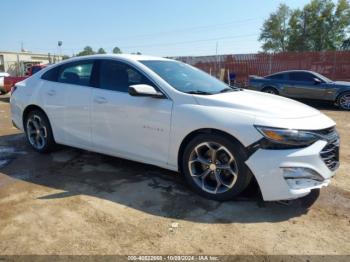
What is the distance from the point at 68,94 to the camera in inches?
193

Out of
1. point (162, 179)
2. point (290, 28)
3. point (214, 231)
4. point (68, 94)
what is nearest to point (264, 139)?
point (214, 231)

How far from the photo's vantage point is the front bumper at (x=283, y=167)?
327 cm

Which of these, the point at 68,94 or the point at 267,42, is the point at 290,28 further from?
the point at 68,94

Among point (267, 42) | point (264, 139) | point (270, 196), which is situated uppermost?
point (267, 42)

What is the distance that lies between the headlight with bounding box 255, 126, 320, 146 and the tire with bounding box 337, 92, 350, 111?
9.50m

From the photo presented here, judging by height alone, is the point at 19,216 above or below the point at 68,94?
below

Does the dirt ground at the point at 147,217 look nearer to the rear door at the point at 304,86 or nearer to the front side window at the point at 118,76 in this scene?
the front side window at the point at 118,76

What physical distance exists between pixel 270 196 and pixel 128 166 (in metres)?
2.23

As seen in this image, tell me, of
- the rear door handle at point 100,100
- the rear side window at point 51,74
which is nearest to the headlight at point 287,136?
the rear door handle at point 100,100

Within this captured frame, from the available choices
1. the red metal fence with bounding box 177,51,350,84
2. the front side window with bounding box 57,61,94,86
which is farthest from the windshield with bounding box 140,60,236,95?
the red metal fence with bounding box 177,51,350,84

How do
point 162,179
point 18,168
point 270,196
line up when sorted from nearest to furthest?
point 270,196
point 162,179
point 18,168

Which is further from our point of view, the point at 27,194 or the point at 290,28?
the point at 290,28

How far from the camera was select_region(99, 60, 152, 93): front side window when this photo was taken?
14.1 feet

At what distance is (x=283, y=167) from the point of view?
129 inches
